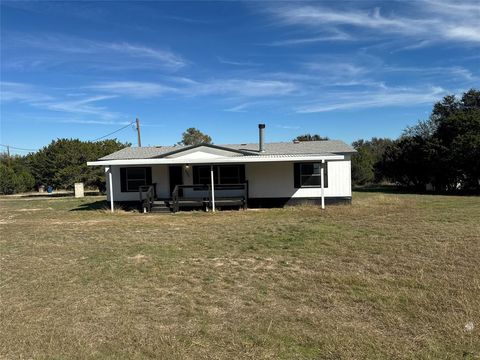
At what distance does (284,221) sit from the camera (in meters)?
12.8

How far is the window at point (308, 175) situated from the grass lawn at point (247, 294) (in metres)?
7.07

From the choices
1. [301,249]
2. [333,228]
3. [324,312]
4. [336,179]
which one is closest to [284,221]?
[333,228]

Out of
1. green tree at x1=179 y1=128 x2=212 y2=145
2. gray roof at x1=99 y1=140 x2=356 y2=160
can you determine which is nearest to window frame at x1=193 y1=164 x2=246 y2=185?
gray roof at x1=99 y1=140 x2=356 y2=160

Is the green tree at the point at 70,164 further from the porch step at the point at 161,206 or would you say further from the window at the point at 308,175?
the window at the point at 308,175

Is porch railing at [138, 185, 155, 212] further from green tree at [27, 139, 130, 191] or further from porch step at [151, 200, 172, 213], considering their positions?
green tree at [27, 139, 130, 191]

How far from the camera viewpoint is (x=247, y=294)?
5488 millimetres

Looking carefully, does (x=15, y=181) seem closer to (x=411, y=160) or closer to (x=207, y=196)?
(x=207, y=196)

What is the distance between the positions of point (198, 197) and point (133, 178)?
10.7ft

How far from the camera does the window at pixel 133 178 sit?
1845 cm

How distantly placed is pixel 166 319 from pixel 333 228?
6.92 meters

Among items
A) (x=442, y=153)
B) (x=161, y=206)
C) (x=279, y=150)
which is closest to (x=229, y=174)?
(x=279, y=150)

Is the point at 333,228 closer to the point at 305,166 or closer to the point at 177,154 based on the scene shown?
the point at 305,166

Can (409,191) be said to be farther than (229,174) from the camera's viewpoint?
Yes

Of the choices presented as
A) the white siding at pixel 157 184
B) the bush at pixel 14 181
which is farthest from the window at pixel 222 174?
the bush at pixel 14 181
